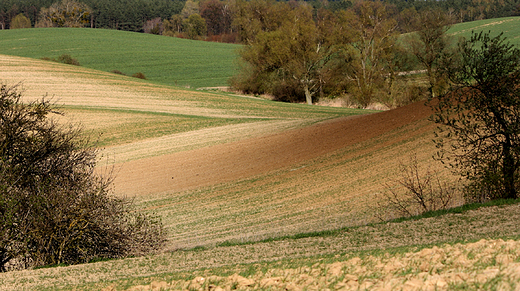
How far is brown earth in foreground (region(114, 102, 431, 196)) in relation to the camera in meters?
27.9

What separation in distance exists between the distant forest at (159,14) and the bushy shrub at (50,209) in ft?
433

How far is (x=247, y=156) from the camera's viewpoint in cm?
3128

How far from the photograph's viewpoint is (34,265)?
46.8 feet

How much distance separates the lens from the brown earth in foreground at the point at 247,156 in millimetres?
27891

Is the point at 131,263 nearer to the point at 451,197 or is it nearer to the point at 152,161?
the point at 451,197

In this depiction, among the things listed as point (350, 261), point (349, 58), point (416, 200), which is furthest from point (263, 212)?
point (349, 58)

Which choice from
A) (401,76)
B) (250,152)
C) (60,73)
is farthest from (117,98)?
(401,76)

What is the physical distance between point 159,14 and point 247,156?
17913 centimetres

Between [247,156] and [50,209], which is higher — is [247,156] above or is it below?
below

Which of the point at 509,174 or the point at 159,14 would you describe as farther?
the point at 159,14

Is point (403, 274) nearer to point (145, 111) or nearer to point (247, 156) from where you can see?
point (247, 156)

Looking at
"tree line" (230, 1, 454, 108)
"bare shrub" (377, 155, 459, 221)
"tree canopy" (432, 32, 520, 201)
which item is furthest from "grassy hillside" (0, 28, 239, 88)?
"tree canopy" (432, 32, 520, 201)

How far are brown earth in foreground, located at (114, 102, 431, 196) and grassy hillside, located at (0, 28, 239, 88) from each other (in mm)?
48546

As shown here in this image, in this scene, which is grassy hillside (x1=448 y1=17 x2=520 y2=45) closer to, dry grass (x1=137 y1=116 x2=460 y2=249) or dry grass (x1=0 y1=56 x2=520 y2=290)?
dry grass (x1=0 y1=56 x2=520 y2=290)
